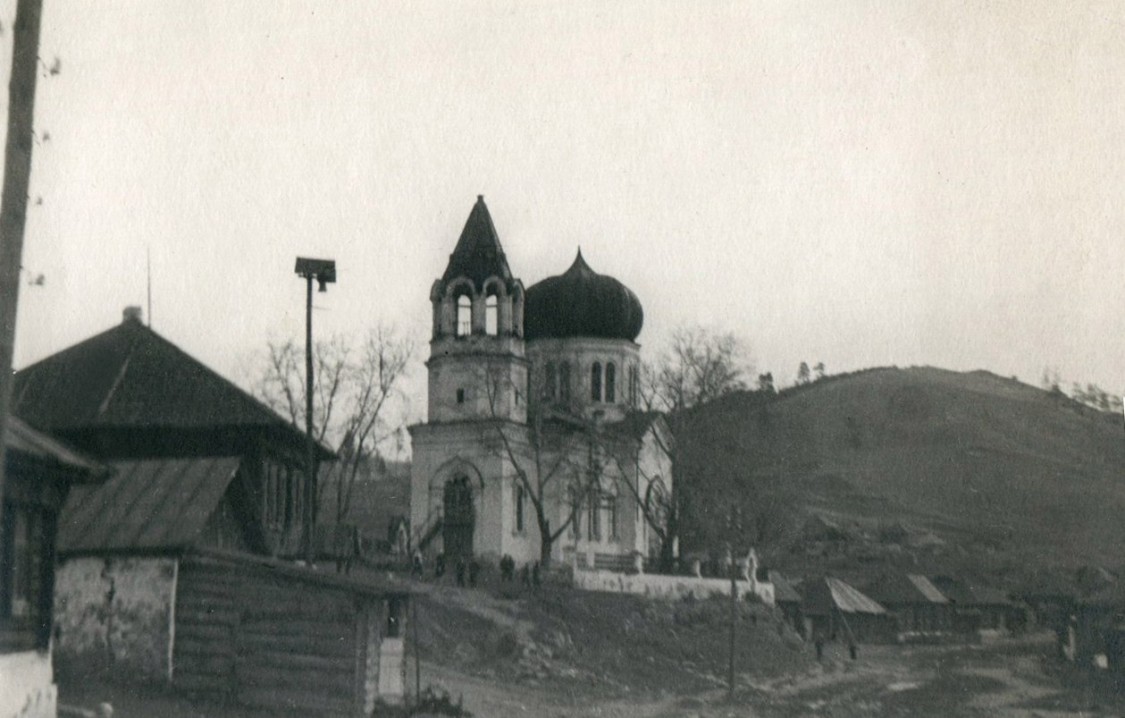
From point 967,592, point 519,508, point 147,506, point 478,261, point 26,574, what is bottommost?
point 26,574

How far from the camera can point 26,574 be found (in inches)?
704

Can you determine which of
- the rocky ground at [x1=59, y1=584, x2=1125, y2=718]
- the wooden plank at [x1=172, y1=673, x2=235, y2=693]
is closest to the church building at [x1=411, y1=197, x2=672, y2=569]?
the rocky ground at [x1=59, y1=584, x2=1125, y2=718]

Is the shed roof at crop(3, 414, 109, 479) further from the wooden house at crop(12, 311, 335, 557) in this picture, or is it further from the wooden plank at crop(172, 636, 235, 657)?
the wooden house at crop(12, 311, 335, 557)

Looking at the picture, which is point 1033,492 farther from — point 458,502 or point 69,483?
point 69,483

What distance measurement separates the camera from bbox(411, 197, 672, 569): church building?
4200cm

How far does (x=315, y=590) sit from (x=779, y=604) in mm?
25129

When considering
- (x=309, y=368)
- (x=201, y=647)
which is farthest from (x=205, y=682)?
(x=309, y=368)

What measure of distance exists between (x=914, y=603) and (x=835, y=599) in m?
4.31

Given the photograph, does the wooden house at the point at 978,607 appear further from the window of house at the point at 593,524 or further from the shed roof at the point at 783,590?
the window of house at the point at 593,524

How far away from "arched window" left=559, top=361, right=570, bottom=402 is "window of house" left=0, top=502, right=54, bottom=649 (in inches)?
1212

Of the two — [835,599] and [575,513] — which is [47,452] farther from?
[835,599]

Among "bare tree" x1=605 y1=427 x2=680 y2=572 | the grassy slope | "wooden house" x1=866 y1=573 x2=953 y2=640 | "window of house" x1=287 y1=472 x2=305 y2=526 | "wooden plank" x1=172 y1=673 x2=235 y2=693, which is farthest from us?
"wooden house" x1=866 y1=573 x2=953 y2=640

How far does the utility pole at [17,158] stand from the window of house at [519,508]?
98.8 ft

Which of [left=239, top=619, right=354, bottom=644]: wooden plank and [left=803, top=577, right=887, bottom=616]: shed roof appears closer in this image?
[left=239, top=619, right=354, bottom=644]: wooden plank
